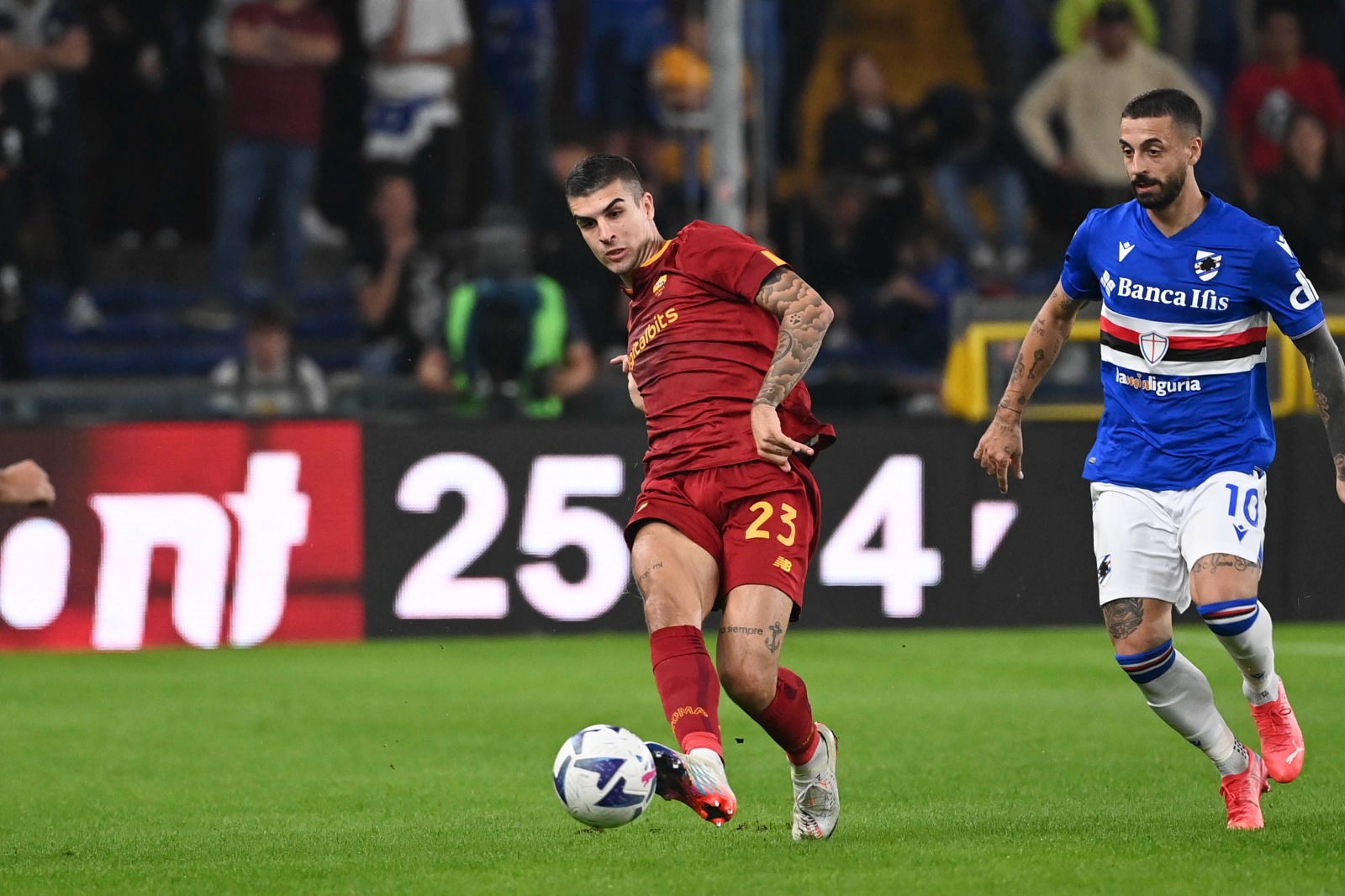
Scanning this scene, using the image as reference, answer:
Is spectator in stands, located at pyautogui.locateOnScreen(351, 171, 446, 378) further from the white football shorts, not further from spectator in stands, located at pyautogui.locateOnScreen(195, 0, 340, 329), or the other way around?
the white football shorts

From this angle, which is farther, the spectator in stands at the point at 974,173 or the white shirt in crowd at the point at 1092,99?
the spectator in stands at the point at 974,173

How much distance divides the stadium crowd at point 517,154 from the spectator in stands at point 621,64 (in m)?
0.02

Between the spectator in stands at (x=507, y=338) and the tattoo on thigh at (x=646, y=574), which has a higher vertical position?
the tattoo on thigh at (x=646, y=574)

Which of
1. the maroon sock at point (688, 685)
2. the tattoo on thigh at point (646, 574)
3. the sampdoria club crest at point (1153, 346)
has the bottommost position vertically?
the maroon sock at point (688, 685)

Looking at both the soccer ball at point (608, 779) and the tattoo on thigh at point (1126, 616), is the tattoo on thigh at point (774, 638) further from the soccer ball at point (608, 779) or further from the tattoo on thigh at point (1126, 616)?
the tattoo on thigh at point (1126, 616)

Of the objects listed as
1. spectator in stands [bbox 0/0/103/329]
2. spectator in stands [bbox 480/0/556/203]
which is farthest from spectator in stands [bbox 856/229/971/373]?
spectator in stands [bbox 0/0/103/329]

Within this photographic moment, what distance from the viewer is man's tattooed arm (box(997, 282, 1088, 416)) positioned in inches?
259

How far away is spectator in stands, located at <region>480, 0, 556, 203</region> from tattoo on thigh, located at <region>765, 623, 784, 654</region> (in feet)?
35.6

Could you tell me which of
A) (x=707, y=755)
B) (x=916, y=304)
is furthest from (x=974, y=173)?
(x=707, y=755)

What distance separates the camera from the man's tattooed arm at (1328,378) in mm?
6168

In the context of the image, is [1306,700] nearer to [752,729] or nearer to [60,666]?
[752,729]

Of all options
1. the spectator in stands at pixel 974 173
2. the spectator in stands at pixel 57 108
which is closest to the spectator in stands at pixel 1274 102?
the spectator in stands at pixel 974 173

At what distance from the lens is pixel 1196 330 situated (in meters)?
6.21

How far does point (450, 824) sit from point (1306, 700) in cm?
475
